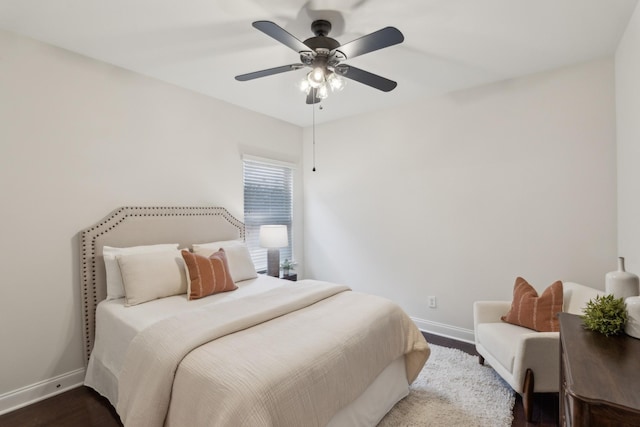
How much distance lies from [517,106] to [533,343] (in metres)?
2.10

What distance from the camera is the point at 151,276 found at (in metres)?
2.38

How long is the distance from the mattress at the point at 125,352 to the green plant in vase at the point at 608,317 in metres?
1.17

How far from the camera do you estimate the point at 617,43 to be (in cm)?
230

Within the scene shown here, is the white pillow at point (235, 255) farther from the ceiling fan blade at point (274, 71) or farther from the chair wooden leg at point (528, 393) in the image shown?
the chair wooden leg at point (528, 393)

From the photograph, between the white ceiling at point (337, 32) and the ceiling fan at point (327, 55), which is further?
the white ceiling at point (337, 32)

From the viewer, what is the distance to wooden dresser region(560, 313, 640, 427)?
0.92m

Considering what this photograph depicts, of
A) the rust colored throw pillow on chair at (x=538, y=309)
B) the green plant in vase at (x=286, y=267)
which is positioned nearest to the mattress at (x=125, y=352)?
the rust colored throw pillow on chair at (x=538, y=309)

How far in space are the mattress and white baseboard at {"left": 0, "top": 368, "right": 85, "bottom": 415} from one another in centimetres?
13

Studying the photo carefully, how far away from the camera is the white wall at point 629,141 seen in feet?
6.35

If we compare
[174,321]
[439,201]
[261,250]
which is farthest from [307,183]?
[174,321]

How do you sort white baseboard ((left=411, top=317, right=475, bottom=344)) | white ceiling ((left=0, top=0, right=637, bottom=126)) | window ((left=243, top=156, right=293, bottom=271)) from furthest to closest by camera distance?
window ((left=243, top=156, right=293, bottom=271))
white baseboard ((left=411, top=317, right=475, bottom=344))
white ceiling ((left=0, top=0, right=637, bottom=126))

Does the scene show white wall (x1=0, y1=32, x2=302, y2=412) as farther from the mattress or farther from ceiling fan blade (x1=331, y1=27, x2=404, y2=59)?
ceiling fan blade (x1=331, y1=27, x2=404, y2=59)

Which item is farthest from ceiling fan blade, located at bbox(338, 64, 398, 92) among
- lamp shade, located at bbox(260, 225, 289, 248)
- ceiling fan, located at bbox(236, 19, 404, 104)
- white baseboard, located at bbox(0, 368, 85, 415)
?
white baseboard, located at bbox(0, 368, 85, 415)

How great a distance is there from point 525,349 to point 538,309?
1.63ft
